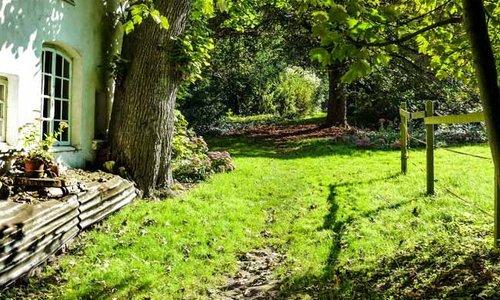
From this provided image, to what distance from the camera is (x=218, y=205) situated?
893 centimetres

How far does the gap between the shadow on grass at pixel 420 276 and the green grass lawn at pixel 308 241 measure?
0.01m

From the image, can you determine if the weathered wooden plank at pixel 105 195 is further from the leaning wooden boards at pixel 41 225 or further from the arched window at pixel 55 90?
the arched window at pixel 55 90

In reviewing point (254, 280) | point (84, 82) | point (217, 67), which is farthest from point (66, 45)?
point (217, 67)

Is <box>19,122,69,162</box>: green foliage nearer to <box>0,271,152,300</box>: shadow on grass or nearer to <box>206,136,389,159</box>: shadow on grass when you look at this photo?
<box>0,271,152,300</box>: shadow on grass

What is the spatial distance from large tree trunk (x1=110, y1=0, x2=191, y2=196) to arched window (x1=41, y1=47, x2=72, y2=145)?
3.19 feet

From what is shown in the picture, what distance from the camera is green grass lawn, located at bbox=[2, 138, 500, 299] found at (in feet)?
16.8

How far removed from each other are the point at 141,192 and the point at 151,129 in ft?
4.11

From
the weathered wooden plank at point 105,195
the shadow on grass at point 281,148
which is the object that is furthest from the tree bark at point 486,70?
the shadow on grass at point 281,148

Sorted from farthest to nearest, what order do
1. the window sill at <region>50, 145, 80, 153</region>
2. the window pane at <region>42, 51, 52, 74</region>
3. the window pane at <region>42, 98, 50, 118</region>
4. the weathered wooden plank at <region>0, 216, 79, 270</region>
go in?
the window pane at <region>42, 98, 50, 118</region>
the window pane at <region>42, 51, 52, 74</region>
the window sill at <region>50, 145, 80, 153</region>
the weathered wooden plank at <region>0, 216, 79, 270</region>

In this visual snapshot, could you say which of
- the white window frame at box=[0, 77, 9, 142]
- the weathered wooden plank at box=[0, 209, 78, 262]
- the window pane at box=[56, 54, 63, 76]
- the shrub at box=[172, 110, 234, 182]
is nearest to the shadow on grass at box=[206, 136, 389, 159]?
the shrub at box=[172, 110, 234, 182]

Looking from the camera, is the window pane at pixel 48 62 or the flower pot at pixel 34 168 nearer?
the flower pot at pixel 34 168

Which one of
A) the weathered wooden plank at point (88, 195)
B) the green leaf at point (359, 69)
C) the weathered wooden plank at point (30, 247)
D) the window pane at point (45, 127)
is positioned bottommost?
the weathered wooden plank at point (30, 247)

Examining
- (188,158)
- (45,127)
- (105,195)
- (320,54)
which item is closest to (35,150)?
(105,195)

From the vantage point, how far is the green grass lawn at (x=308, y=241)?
5.11m
